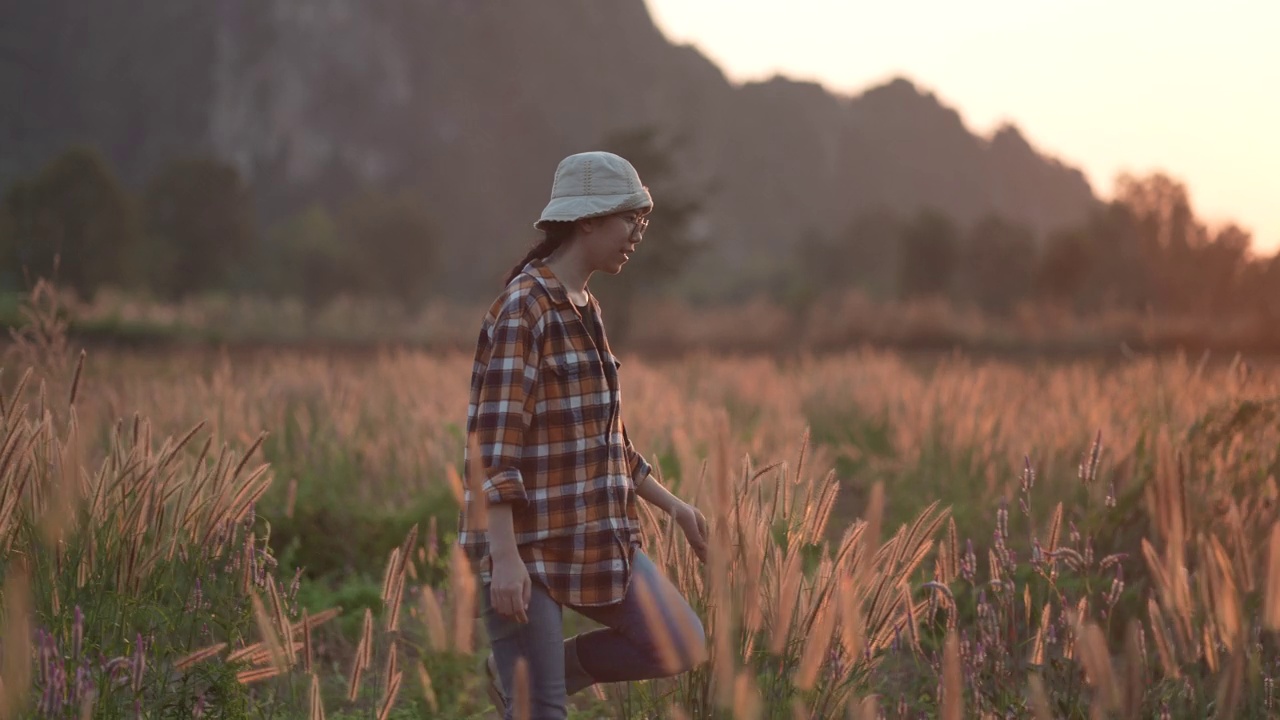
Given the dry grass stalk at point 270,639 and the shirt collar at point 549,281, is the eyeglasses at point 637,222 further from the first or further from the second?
the dry grass stalk at point 270,639

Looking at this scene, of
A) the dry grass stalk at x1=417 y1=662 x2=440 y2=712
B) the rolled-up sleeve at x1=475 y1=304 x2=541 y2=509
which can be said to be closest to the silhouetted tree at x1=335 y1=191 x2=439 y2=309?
the dry grass stalk at x1=417 y1=662 x2=440 y2=712

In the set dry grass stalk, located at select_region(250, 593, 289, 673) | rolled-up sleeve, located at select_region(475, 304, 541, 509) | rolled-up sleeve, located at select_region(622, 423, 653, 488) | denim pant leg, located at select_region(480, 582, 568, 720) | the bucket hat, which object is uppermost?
the bucket hat

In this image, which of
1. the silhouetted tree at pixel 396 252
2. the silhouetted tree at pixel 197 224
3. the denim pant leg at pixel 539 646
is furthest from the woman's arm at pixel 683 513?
the silhouetted tree at pixel 396 252

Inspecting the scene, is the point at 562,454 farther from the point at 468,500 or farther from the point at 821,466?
the point at 821,466

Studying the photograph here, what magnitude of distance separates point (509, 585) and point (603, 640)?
1.40 feet

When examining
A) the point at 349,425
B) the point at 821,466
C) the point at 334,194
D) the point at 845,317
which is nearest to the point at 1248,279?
the point at 845,317

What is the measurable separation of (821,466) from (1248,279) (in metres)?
21.8

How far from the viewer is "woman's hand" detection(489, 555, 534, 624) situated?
209cm

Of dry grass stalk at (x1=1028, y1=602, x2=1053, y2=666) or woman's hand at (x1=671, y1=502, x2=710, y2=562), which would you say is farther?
woman's hand at (x1=671, y1=502, x2=710, y2=562)

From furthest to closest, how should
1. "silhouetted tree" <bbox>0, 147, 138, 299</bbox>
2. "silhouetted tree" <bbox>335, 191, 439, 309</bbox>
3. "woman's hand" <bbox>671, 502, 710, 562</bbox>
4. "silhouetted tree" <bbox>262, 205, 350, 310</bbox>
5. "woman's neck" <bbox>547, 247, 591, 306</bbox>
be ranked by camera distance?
"silhouetted tree" <bbox>335, 191, 439, 309</bbox>
"silhouetted tree" <bbox>262, 205, 350, 310</bbox>
"silhouetted tree" <bbox>0, 147, 138, 299</bbox>
"woman's hand" <bbox>671, 502, 710, 562</bbox>
"woman's neck" <bbox>547, 247, 591, 306</bbox>

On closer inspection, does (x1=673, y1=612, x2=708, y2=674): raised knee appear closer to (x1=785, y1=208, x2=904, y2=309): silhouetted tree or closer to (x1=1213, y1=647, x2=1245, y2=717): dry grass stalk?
(x1=1213, y1=647, x2=1245, y2=717): dry grass stalk

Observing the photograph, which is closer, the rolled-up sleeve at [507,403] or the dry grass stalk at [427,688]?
the rolled-up sleeve at [507,403]

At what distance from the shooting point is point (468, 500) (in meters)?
2.27

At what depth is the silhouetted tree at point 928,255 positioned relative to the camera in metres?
47.6
